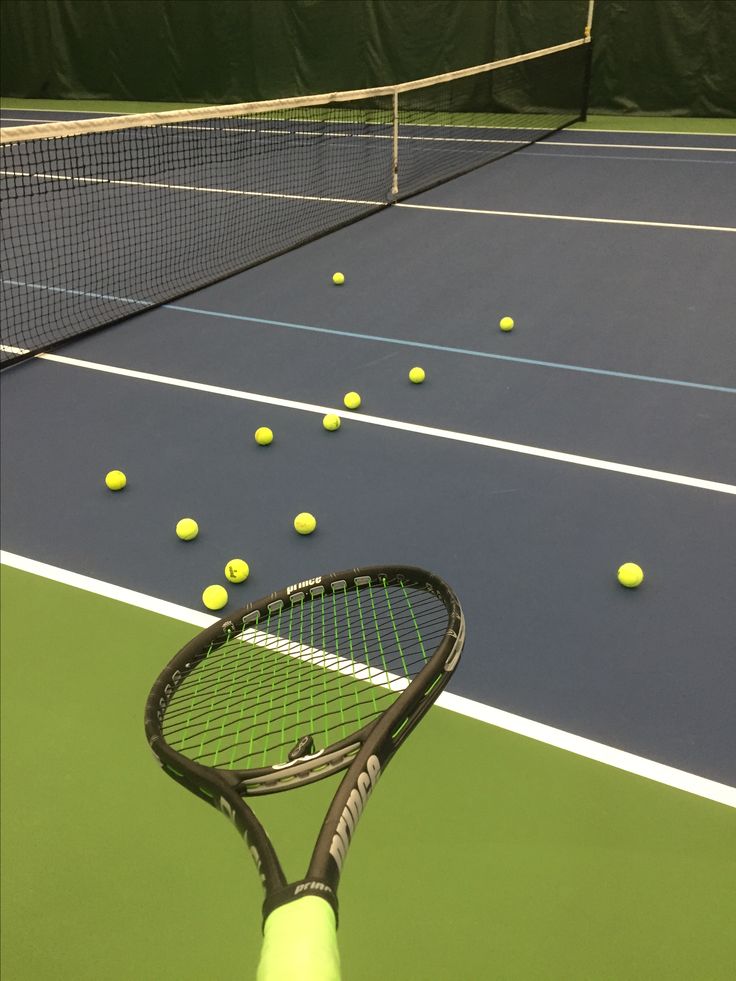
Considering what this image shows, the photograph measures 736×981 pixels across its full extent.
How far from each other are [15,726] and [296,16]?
535 inches

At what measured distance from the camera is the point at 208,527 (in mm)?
3123

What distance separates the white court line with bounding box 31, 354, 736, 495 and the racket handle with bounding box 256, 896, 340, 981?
268cm

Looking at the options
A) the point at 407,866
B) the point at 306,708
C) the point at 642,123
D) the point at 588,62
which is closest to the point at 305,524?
the point at 306,708

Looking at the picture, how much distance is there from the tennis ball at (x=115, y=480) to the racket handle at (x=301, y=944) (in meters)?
2.55

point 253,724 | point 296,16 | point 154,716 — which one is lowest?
point 253,724

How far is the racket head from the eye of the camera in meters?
1.43

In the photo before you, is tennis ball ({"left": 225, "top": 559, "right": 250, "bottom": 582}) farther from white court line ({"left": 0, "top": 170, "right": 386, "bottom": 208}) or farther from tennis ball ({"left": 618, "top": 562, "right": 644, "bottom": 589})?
white court line ({"left": 0, "top": 170, "right": 386, "bottom": 208})

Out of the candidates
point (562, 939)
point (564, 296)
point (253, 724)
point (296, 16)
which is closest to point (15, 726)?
point (253, 724)

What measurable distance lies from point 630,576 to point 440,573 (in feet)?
2.18

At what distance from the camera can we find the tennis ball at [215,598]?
2.70 meters

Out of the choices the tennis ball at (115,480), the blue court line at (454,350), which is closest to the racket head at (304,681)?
the tennis ball at (115,480)

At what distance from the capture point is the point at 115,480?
3.36 metres

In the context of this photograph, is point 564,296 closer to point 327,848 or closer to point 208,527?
point 208,527

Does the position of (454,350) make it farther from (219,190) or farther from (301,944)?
(219,190)
